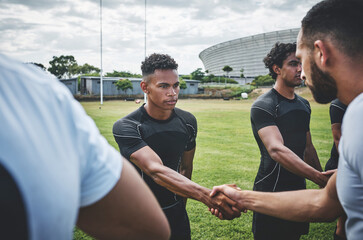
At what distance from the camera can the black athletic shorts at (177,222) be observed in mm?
3195

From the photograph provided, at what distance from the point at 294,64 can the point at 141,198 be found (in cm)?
372

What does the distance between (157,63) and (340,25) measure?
2506 mm

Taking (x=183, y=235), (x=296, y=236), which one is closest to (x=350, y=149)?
(x=183, y=235)

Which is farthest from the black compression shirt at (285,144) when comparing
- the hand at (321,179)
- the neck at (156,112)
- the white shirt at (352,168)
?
the white shirt at (352,168)

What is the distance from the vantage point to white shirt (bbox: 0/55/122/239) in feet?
1.97

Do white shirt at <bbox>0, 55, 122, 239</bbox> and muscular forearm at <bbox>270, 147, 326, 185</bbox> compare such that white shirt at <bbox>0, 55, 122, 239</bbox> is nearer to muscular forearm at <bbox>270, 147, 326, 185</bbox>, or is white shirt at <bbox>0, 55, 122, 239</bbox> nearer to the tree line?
muscular forearm at <bbox>270, 147, 326, 185</bbox>

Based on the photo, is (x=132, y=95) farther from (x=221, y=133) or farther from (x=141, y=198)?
(x=141, y=198)

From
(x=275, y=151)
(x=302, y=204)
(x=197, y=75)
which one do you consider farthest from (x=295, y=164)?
(x=197, y=75)

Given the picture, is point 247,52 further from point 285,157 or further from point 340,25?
point 340,25

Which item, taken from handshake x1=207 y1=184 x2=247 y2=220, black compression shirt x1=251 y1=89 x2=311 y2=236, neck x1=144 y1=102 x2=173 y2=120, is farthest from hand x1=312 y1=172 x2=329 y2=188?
neck x1=144 y1=102 x2=173 y2=120

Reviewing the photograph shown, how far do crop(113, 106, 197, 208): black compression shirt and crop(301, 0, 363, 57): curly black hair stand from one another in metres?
2.00

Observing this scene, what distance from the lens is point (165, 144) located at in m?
3.31

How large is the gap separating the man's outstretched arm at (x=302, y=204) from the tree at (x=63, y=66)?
97.3 meters

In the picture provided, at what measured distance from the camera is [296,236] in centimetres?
357
